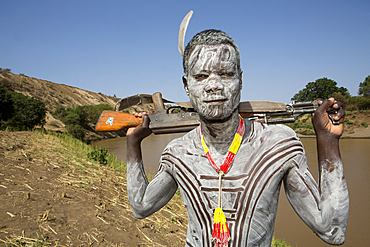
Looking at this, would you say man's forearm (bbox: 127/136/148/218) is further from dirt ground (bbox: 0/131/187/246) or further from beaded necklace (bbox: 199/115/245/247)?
dirt ground (bbox: 0/131/187/246)

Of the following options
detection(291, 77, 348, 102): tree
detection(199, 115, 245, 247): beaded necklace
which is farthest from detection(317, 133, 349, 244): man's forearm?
detection(291, 77, 348, 102): tree

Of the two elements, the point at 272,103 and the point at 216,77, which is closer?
→ the point at 216,77

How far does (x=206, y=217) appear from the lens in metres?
1.54

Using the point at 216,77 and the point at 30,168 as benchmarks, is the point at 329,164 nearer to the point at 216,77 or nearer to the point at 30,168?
the point at 216,77

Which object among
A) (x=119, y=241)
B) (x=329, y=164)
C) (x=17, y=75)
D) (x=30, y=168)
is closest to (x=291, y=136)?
(x=329, y=164)

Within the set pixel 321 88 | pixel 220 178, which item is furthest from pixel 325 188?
pixel 321 88

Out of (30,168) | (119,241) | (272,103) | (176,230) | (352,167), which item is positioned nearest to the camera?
(272,103)

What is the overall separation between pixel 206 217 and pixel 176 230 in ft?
15.1

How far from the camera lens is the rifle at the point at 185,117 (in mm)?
1968

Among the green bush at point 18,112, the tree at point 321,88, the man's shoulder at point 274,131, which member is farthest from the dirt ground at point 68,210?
the tree at point 321,88

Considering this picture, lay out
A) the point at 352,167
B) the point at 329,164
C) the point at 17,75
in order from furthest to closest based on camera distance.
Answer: the point at 17,75 < the point at 352,167 < the point at 329,164

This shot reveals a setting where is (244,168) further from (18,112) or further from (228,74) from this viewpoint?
(18,112)

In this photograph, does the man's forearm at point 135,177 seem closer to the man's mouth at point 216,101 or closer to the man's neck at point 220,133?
the man's neck at point 220,133

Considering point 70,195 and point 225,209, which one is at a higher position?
point 225,209
